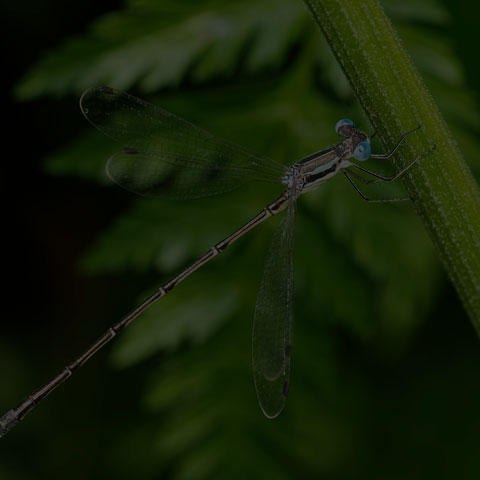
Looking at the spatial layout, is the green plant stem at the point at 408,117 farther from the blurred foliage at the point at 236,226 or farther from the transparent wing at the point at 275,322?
the blurred foliage at the point at 236,226

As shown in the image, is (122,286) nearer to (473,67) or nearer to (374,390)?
(374,390)

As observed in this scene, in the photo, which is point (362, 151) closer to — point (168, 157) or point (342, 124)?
point (342, 124)

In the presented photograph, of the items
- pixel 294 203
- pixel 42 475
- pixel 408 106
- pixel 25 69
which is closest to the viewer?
pixel 408 106

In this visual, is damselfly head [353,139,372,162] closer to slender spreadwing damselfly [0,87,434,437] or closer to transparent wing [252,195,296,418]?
slender spreadwing damselfly [0,87,434,437]

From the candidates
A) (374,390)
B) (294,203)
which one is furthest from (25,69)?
(374,390)

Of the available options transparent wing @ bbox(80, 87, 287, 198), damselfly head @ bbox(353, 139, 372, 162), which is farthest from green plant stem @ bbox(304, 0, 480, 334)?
transparent wing @ bbox(80, 87, 287, 198)

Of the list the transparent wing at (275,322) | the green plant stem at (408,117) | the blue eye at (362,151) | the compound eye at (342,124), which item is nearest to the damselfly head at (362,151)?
the blue eye at (362,151)
